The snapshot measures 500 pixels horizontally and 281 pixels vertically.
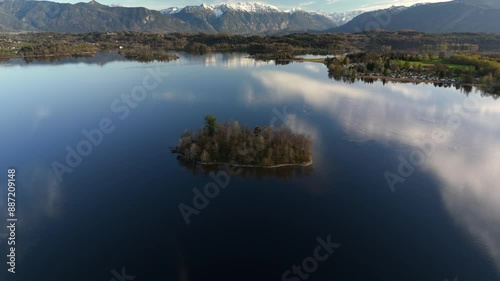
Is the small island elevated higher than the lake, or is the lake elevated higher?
the small island

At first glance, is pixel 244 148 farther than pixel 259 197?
Yes

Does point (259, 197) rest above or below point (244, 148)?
below

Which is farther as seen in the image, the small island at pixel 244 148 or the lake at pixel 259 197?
the small island at pixel 244 148

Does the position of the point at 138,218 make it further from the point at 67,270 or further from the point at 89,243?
the point at 67,270

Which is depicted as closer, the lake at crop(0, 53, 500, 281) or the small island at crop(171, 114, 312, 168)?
the lake at crop(0, 53, 500, 281)

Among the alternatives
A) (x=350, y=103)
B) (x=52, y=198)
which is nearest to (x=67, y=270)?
→ (x=52, y=198)
